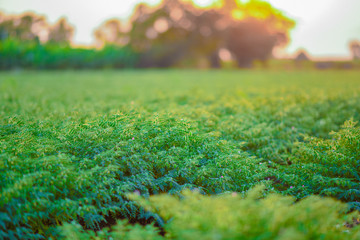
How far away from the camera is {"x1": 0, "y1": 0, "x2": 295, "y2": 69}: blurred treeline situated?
39594mm

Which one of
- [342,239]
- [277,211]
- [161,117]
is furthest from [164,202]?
[161,117]

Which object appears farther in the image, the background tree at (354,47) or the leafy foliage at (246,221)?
the background tree at (354,47)

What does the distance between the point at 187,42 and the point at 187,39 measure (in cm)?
55

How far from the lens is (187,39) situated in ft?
142

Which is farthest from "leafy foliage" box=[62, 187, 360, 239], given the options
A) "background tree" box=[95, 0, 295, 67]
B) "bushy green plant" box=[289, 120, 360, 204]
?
"background tree" box=[95, 0, 295, 67]

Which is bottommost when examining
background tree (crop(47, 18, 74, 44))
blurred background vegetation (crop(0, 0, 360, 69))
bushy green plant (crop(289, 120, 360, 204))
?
bushy green plant (crop(289, 120, 360, 204))

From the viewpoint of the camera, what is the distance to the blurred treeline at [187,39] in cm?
3959

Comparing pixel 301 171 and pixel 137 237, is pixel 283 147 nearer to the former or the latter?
pixel 301 171

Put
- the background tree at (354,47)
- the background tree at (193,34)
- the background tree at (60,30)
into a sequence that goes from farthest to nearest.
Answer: the background tree at (354,47), the background tree at (60,30), the background tree at (193,34)

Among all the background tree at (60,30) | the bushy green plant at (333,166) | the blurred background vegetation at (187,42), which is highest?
the background tree at (60,30)

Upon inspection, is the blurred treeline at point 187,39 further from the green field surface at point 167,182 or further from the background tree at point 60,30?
the green field surface at point 167,182

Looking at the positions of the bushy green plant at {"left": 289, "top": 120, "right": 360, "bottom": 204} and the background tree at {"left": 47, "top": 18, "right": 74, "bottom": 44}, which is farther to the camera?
the background tree at {"left": 47, "top": 18, "right": 74, "bottom": 44}

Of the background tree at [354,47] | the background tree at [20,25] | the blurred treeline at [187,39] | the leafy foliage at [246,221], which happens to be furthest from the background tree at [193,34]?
the background tree at [354,47]

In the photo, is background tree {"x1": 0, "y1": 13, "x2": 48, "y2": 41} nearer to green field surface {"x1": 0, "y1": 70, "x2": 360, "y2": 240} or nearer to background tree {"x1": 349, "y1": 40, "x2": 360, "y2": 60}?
green field surface {"x1": 0, "y1": 70, "x2": 360, "y2": 240}
